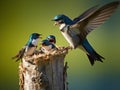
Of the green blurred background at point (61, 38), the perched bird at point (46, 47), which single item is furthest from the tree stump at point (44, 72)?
the green blurred background at point (61, 38)

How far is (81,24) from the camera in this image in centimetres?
169

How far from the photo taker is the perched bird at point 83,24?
5.23 feet

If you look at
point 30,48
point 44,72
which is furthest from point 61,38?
point 44,72

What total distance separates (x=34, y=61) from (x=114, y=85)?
3.84 feet

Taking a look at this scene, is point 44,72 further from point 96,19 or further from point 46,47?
point 96,19

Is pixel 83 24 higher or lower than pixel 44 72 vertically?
higher

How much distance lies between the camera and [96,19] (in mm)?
1641

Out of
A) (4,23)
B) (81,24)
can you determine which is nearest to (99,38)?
(4,23)

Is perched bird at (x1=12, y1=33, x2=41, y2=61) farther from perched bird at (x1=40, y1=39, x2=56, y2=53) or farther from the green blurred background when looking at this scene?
the green blurred background

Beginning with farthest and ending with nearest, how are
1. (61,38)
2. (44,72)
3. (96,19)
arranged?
(61,38) < (96,19) < (44,72)

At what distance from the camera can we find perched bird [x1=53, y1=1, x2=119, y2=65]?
1.59 metres

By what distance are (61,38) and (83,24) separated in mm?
908

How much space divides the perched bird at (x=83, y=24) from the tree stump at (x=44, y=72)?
15cm

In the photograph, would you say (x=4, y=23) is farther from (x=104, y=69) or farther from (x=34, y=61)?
(x=34, y=61)
